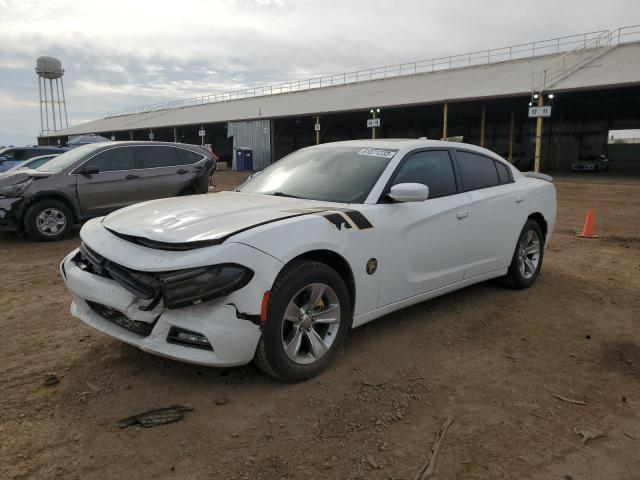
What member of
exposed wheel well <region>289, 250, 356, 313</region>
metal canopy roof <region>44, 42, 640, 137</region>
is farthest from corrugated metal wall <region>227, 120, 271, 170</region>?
exposed wheel well <region>289, 250, 356, 313</region>

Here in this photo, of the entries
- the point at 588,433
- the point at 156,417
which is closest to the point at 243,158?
the point at 156,417

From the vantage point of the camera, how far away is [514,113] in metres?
40.1

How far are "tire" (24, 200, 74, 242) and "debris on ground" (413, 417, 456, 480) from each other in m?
7.23

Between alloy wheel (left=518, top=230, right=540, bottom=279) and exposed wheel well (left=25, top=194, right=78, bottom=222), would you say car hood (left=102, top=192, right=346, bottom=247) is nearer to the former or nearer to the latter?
alloy wheel (left=518, top=230, right=540, bottom=279)

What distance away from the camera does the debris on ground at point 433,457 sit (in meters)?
2.32

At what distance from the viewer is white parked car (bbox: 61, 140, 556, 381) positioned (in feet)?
9.13

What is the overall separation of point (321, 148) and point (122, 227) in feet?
6.86

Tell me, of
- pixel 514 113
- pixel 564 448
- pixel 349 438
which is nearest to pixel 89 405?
pixel 349 438

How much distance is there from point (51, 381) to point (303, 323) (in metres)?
1.63

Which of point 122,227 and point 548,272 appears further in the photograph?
point 548,272

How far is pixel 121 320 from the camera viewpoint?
305 centimetres

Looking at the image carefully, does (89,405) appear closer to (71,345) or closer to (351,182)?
(71,345)

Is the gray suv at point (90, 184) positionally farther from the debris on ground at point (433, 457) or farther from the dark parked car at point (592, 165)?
the dark parked car at point (592, 165)

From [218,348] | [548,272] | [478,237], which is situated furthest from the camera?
[548,272]
